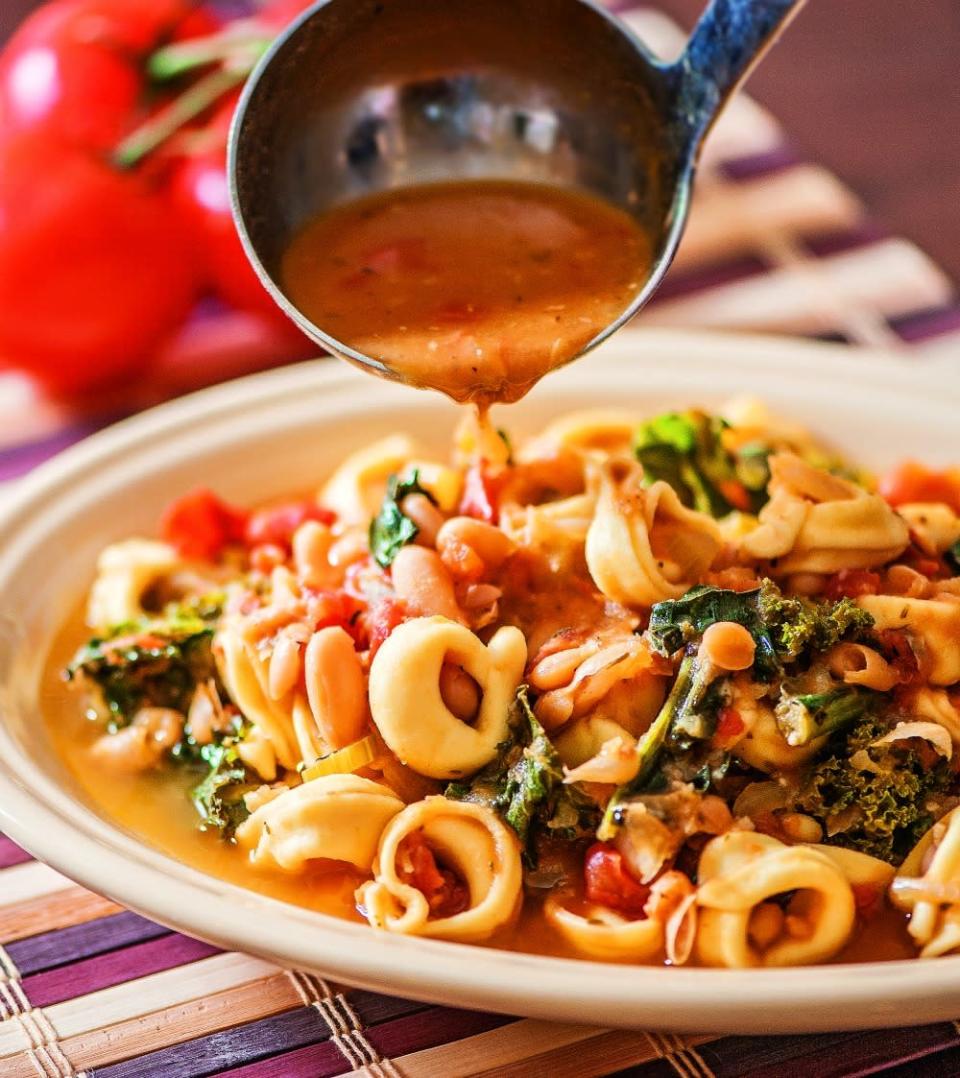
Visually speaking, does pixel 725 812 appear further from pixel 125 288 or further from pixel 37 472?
pixel 125 288

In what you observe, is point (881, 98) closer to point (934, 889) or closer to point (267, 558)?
point (267, 558)

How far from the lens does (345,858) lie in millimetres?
3668

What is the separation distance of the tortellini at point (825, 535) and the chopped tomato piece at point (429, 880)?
127 cm

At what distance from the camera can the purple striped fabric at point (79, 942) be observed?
3.76 meters

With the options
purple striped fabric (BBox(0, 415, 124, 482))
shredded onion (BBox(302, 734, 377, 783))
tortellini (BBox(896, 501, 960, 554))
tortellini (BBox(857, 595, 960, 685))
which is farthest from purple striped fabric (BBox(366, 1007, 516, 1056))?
purple striped fabric (BBox(0, 415, 124, 482))

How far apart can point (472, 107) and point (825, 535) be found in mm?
1736

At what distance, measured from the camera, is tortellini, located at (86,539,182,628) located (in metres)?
4.75

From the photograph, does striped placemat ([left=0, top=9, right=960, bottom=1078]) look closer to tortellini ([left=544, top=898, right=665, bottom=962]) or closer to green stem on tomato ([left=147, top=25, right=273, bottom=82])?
tortellini ([left=544, top=898, right=665, bottom=962])

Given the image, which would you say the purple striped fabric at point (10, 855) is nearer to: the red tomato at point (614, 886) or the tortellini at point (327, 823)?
the tortellini at point (327, 823)

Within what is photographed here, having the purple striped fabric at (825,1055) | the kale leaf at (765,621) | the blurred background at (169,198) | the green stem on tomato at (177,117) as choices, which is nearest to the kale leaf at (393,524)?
the kale leaf at (765,621)

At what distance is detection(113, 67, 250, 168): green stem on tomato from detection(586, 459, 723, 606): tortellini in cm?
340

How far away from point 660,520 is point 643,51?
4.76ft

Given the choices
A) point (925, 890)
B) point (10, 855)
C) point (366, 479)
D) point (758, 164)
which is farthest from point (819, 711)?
point (758, 164)

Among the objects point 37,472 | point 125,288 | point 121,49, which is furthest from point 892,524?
point 121,49
